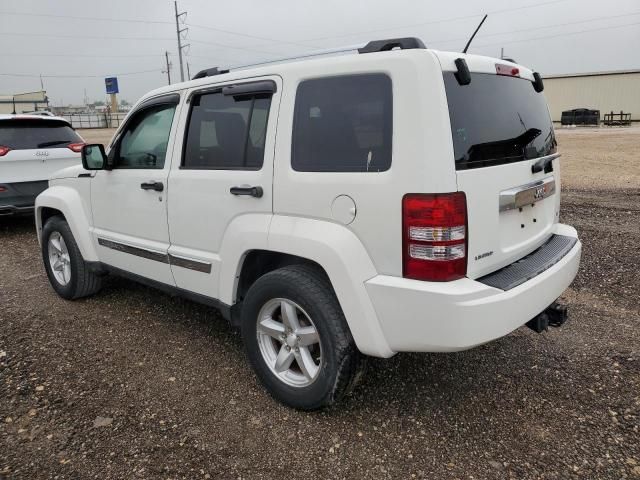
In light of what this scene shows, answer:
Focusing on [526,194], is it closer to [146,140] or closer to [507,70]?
[507,70]

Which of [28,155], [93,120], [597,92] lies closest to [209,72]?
[28,155]

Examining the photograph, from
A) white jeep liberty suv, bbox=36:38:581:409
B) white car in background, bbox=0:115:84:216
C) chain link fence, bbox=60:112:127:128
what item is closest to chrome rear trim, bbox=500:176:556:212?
white jeep liberty suv, bbox=36:38:581:409

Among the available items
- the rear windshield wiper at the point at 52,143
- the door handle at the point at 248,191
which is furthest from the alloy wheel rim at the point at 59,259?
the rear windshield wiper at the point at 52,143

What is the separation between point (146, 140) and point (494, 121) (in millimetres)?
2521

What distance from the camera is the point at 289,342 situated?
290cm

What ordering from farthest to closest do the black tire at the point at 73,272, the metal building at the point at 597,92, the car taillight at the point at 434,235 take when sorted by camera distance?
the metal building at the point at 597,92
the black tire at the point at 73,272
the car taillight at the point at 434,235

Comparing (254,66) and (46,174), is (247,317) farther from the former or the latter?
(46,174)

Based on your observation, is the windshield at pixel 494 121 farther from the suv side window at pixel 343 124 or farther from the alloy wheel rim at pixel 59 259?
the alloy wheel rim at pixel 59 259

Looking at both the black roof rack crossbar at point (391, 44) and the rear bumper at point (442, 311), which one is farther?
the black roof rack crossbar at point (391, 44)

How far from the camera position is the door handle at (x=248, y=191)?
289cm

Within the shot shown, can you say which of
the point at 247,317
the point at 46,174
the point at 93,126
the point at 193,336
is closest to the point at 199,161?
the point at 247,317

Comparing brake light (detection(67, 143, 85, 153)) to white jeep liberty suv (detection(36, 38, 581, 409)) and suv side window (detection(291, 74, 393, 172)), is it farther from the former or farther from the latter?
suv side window (detection(291, 74, 393, 172))

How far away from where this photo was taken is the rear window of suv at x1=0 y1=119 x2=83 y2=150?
7309 mm

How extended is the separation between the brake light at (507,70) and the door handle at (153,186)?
226 cm
